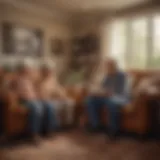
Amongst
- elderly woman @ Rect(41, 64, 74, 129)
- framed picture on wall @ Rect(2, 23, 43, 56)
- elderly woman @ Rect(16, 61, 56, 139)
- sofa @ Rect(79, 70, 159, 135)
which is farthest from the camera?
sofa @ Rect(79, 70, 159, 135)

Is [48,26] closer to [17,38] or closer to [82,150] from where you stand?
[17,38]

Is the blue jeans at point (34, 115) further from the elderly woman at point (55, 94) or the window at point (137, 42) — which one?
the window at point (137, 42)

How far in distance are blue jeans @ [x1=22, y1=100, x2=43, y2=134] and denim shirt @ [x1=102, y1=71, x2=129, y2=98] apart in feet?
1.80

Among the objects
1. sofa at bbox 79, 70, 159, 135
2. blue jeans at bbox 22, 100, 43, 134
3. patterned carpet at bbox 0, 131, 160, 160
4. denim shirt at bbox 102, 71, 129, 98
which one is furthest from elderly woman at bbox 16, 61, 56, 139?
denim shirt at bbox 102, 71, 129, 98

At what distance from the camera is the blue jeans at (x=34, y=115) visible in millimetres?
2201

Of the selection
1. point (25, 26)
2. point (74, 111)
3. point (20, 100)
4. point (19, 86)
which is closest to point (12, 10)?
point (25, 26)

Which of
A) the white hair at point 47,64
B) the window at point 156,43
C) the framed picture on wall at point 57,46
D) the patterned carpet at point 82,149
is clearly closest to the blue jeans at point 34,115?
the patterned carpet at point 82,149

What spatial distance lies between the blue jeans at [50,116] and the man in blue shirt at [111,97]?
0.32 m

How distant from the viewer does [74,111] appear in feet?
7.62

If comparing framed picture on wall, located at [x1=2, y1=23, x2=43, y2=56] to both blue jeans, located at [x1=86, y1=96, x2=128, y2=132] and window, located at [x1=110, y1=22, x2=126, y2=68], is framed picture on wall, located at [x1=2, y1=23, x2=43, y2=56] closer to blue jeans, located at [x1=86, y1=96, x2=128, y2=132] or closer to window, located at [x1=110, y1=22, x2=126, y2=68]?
window, located at [x1=110, y1=22, x2=126, y2=68]

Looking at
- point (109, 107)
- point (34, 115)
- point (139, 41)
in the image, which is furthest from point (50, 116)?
point (139, 41)

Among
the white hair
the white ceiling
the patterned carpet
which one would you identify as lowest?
the patterned carpet

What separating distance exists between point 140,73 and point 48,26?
910mm

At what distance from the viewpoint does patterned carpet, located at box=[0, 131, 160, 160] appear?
2.03m
